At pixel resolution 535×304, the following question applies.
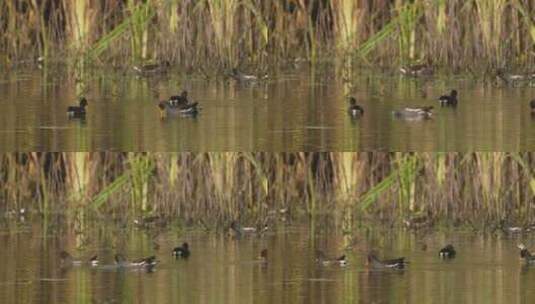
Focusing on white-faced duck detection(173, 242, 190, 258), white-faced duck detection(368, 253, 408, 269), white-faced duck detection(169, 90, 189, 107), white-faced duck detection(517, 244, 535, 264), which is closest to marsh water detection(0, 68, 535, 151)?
white-faced duck detection(169, 90, 189, 107)

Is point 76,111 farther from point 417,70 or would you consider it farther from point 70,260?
point 417,70

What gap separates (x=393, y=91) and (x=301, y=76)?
166cm

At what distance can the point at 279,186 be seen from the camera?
82.3ft

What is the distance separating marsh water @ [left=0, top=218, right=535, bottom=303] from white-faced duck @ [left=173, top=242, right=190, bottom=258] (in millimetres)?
87

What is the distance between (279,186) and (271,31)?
4300 mm

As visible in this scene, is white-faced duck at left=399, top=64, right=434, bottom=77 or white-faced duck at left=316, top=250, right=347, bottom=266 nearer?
white-faced duck at left=316, top=250, right=347, bottom=266

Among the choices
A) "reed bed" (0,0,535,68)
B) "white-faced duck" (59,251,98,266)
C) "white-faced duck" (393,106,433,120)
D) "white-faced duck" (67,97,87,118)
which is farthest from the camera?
"reed bed" (0,0,535,68)

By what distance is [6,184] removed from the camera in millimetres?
25172

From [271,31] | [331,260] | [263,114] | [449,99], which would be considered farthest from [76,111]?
[271,31]

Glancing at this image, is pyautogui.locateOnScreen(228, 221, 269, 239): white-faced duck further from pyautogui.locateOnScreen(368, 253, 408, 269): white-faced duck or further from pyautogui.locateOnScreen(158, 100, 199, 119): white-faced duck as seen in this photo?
pyautogui.locateOnScreen(368, 253, 408, 269): white-faced duck

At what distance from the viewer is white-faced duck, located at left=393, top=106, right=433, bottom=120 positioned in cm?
2438

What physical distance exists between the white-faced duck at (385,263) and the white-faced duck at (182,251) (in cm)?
130

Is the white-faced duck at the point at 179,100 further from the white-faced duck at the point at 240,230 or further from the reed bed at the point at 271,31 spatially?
the reed bed at the point at 271,31

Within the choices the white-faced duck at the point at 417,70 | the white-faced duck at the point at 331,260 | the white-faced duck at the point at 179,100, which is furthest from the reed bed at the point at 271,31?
the white-faced duck at the point at 331,260
